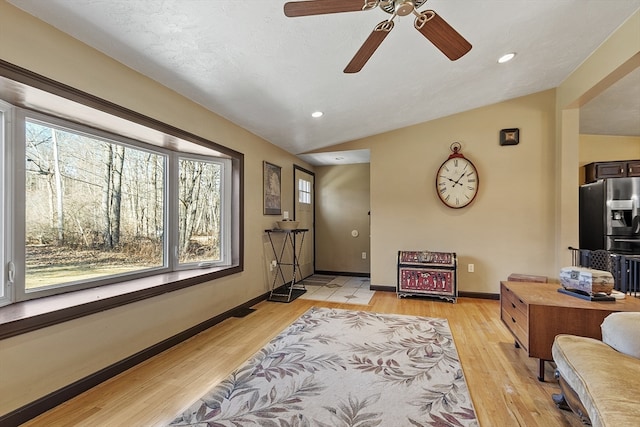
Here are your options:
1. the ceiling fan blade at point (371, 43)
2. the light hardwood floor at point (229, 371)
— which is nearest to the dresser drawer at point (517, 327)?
the light hardwood floor at point (229, 371)

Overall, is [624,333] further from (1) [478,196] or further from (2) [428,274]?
(1) [478,196]

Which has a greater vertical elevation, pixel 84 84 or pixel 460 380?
pixel 84 84

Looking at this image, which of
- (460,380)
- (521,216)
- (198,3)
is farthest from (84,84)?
(521,216)

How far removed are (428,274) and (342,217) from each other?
2.34 meters

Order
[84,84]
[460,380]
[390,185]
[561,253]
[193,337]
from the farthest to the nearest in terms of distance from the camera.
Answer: [390,185] → [561,253] → [193,337] → [460,380] → [84,84]

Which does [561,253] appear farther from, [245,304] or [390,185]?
[245,304]

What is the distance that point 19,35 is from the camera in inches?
62.3

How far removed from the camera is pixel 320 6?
1.44m

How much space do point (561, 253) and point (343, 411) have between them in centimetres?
369

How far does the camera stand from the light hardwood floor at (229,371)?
1.68 metres

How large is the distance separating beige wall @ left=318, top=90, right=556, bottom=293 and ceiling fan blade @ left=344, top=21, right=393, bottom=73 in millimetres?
2826

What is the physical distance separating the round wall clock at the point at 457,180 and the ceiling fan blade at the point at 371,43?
2.88 m

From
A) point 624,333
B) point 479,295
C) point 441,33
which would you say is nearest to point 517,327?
point 624,333

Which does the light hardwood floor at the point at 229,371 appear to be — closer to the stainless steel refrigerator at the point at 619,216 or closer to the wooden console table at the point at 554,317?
the wooden console table at the point at 554,317
